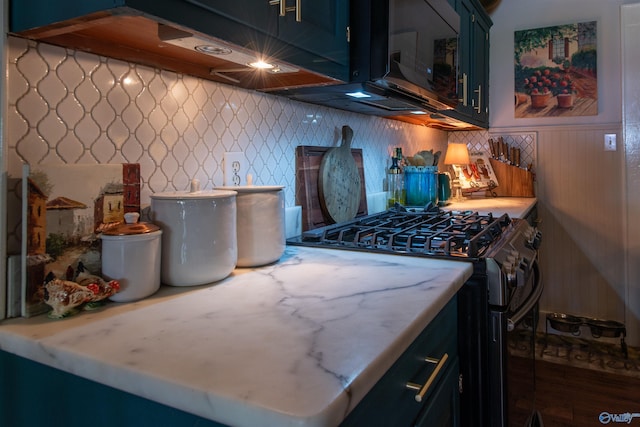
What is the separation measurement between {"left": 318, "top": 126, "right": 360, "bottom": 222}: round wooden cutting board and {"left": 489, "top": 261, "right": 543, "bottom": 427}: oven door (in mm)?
739

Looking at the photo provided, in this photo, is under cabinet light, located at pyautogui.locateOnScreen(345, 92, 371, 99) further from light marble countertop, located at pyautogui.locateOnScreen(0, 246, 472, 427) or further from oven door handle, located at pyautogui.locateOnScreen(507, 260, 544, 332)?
oven door handle, located at pyautogui.locateOnScreen(507, 260, 544, 332)

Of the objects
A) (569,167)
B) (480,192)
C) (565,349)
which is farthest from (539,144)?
(565,349)

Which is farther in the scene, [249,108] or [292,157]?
[292,157]

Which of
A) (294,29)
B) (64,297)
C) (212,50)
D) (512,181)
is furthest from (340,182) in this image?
(512,181)

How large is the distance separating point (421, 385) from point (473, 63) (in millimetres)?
2342

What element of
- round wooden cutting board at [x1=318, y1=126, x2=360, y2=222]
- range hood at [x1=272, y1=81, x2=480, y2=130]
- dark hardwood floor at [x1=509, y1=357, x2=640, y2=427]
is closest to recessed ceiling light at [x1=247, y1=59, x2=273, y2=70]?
range hood at [x1=272, y1=81, x2=480, y2=130]

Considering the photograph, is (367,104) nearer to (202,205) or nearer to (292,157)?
(292,157)

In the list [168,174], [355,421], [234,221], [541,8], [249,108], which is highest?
[541,8]

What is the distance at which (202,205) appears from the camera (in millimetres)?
972

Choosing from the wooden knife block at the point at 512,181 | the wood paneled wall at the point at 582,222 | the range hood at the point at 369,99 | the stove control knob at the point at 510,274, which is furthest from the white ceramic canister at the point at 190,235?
the wood paneled wall at the point at 582,222

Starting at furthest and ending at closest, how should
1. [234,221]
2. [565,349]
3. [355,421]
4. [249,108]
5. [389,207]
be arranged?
[565,349]
[389,207]
[249,108]
[234,221]
[355,421]

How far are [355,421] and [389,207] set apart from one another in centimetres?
194

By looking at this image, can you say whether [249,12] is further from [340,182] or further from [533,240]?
[533,240]

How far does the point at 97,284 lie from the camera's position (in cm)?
83
